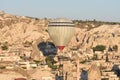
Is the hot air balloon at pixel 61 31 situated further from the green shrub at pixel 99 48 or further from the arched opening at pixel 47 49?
the green shrub at pixel 99 48

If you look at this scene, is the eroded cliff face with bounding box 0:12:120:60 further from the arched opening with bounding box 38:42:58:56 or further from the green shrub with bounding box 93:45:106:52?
the arched opening with bounding box 38:42:58:56

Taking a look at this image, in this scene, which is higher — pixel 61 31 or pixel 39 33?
pixel 61 31

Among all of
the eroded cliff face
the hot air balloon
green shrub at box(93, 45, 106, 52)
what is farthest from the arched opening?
the hot air balloon

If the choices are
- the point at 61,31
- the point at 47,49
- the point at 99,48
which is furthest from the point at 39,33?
the point at 61,31

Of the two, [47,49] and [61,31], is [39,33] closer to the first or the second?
[47,49]

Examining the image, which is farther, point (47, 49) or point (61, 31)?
point (47, 49)
